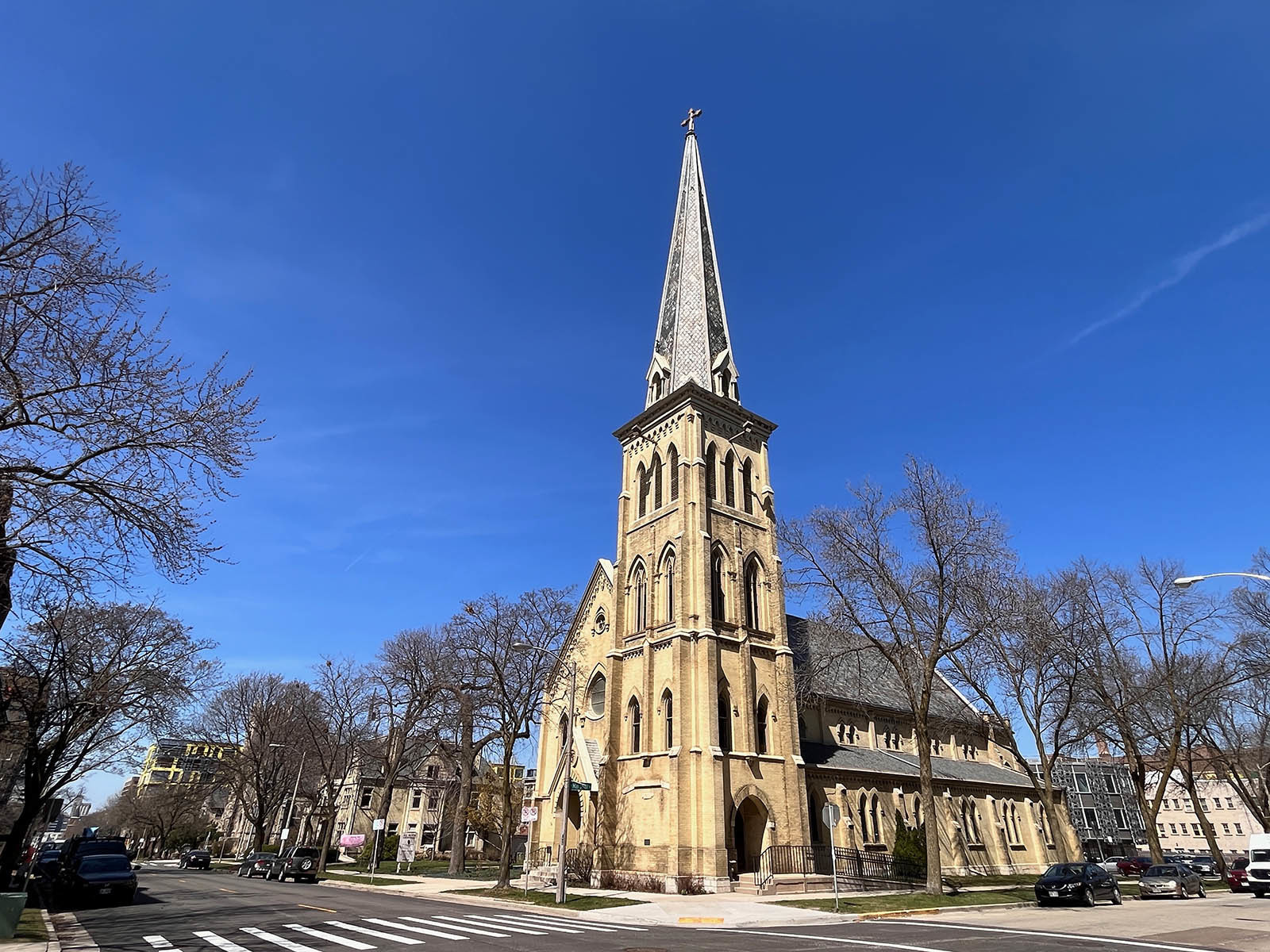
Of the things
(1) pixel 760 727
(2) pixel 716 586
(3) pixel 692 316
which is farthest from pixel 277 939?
(3) pixel 692 316

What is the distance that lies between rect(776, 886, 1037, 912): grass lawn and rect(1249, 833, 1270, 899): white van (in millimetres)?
11770

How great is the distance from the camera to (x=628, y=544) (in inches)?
1439

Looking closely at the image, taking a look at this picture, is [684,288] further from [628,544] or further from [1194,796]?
[1194,796]

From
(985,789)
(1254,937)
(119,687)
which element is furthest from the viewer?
(985,789)

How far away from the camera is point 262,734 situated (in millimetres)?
49812

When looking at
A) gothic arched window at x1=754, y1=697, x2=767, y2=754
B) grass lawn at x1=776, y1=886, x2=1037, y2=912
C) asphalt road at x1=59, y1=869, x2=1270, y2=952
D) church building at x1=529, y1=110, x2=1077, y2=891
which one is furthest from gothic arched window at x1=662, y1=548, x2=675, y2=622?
asphalt road at x1=59, y1=869, x2=1270, y2=952

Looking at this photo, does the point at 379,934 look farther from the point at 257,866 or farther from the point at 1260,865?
the point at 1260,865

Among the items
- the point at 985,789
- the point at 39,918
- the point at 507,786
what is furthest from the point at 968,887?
the point at 39,918

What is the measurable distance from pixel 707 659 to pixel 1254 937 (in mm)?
18349

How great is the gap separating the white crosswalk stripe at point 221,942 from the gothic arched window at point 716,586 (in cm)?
2167

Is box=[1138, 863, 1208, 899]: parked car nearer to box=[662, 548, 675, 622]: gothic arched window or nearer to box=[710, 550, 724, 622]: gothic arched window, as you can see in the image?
box=[710, 550, 724, 622]: gothic arched window

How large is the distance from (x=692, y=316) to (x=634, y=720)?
23.7m

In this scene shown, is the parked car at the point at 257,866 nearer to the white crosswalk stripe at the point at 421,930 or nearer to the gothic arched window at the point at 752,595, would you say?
the white crosswalk stripe at the point at 421,930

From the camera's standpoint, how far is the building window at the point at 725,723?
29.4m
